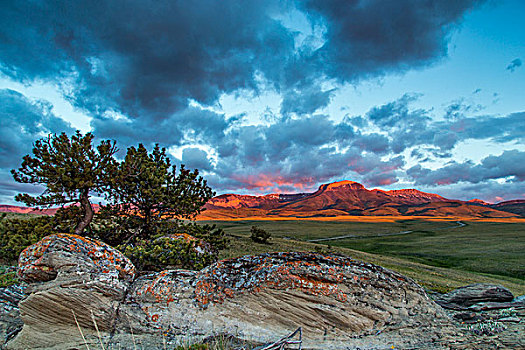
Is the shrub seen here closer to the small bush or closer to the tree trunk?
the small bush

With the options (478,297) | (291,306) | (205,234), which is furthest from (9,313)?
(478,297)

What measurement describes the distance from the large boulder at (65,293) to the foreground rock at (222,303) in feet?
Result: 0.08

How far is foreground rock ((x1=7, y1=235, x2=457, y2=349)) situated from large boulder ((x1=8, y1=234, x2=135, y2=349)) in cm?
2

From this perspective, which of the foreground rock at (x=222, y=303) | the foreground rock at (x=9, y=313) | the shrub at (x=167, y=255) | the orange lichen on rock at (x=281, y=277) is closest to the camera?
the foreground rock at (x=222, y=303)

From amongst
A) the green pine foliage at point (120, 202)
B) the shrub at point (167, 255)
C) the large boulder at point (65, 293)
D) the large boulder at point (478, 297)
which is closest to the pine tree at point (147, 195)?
the green pine foliage at point (120, 202)

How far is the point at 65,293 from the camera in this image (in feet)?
21.2

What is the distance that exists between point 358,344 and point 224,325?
317 cm

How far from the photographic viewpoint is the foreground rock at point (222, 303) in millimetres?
6227

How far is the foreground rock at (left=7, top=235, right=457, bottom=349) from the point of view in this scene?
623 centimetres

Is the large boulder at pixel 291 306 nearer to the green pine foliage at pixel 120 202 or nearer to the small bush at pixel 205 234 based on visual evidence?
the green pine foliage at pixel 120 202

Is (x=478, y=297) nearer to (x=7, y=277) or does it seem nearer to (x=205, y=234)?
(x=205, y=234)

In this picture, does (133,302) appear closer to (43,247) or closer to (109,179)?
(43,247)

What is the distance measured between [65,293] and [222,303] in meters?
3.89

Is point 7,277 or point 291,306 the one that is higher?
point 291,306
